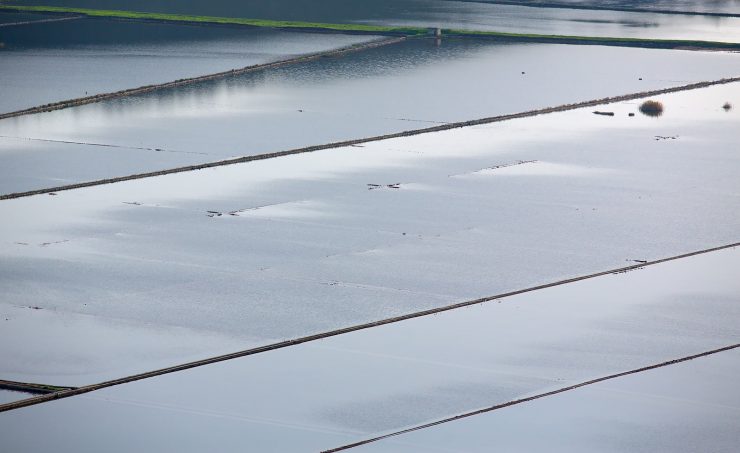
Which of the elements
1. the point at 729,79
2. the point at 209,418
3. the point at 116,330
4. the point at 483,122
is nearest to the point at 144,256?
the point at 116,330

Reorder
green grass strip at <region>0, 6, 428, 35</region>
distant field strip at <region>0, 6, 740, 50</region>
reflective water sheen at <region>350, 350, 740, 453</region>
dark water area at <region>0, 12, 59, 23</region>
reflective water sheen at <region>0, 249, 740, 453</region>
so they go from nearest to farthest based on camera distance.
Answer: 1. reflective water sheen at <region>350, 350, 740, 453</region>
2. reflective water sheen at <region>0, 249, 740, 453</region>
3. distant field strip at <region>0, 6, 740, 50</region>
4. green grass strip at <region>0, 6, 428, 35</region>
5. dark water area at <region>0, 12, 59, 23</region>

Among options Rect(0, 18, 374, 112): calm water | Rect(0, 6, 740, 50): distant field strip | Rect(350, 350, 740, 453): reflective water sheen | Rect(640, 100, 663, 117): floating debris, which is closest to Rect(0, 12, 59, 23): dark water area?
Rect(0, 6, 740, 50): distant field strip

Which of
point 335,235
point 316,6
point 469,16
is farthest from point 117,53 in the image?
point 335,235

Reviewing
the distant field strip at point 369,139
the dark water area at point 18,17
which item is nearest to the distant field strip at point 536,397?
the distant field strip at point 369,139

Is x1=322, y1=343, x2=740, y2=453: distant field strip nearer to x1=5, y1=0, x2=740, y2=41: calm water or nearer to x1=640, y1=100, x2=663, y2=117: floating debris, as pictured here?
x1=640, y1=100, x2=663, y2=117: floating debris

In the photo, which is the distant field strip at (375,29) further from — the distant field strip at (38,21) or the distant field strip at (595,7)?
the distant field strip at (595,7)

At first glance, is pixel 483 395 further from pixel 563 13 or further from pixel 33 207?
pixel 563 13

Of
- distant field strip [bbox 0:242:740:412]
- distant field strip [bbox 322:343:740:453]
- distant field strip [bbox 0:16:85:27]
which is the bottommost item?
distant field strip [bbox 0:16:85:27]
